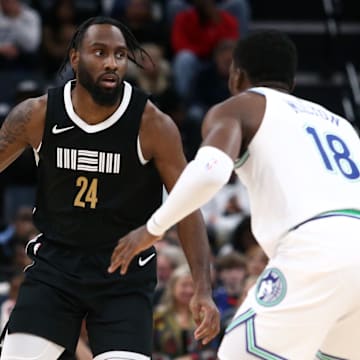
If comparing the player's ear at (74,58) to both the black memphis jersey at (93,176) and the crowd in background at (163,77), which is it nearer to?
the black memphis jersey at (93,176)

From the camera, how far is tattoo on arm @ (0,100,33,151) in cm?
534

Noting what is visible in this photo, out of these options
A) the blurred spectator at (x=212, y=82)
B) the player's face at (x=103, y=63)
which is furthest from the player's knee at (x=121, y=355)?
the blurred spectator at (x=212, y=82)

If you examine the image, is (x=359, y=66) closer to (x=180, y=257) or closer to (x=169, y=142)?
(x=180, y=257)

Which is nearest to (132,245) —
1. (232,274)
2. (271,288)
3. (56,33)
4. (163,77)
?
(271,288)

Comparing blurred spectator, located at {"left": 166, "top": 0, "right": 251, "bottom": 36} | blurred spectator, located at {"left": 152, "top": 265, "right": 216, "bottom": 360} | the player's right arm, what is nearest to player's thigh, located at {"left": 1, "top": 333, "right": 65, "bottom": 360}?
the player's right arm

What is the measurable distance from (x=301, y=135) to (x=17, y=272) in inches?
195

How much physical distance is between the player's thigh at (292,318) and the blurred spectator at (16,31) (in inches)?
311

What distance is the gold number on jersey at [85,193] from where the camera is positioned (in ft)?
17.3

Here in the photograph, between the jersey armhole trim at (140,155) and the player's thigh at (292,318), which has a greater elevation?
the jersey armhole trim at (140,155)

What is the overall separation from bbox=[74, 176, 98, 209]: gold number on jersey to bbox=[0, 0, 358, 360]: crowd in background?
3.40 m

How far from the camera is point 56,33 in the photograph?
41.2ft

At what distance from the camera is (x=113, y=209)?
5273 mm

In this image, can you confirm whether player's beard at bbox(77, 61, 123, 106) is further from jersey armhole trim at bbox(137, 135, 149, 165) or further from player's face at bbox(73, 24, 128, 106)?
jersey armhole trim at bbox(137, 135, 149, 165)

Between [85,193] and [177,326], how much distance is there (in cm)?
331
